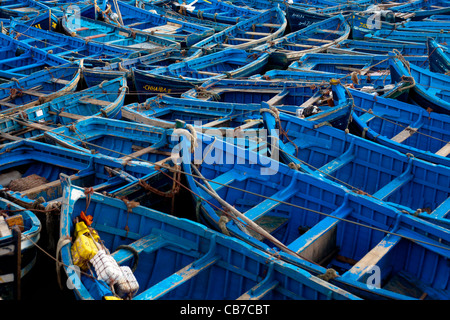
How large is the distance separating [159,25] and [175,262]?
62.8 ft

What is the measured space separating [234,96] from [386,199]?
23.1 feet

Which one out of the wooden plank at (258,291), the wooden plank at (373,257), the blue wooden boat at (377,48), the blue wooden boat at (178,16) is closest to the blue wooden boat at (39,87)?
the blue wooden boat at (178,16)

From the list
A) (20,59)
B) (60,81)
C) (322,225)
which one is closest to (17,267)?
(322,225)

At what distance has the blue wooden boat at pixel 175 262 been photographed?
8.05 meters

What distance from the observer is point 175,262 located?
9375 millimetres

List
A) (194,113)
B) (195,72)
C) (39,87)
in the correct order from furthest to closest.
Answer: (195,72)
(39,87)
(194,113)

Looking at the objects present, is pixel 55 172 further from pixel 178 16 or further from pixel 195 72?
pixel 178 16

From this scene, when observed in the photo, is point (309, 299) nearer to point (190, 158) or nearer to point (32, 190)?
point (190, 158)

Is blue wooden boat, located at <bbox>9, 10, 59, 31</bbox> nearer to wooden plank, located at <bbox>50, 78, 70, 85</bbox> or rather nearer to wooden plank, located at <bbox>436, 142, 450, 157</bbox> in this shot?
wooden plank, located at <bbox>50, 78, 70, 85</bbox>

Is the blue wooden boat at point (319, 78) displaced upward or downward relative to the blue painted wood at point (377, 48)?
downward

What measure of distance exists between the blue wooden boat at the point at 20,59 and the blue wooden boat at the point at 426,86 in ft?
36.9

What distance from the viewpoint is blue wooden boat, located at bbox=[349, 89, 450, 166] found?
1289 cm

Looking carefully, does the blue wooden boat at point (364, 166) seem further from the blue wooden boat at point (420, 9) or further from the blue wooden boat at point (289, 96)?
the blue wooden boat at point (420, 9)

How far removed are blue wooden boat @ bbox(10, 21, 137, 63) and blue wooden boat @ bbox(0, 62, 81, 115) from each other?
1160 millimetres
